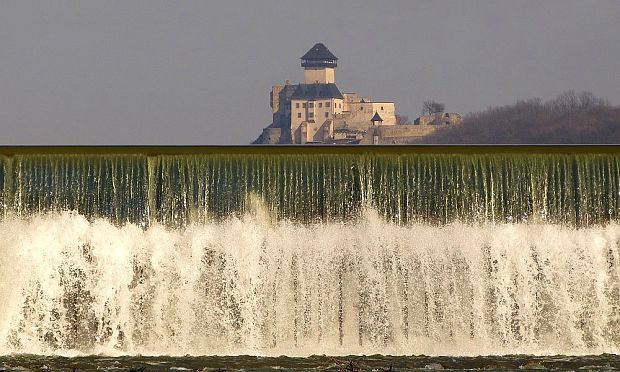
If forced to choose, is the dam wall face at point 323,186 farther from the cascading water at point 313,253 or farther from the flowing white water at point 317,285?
the flowing white water at point 317,285

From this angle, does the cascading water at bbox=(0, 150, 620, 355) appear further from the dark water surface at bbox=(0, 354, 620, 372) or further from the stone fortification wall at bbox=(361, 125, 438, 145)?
the stone fortification wall at bbox=(361, 125, 438, 145)

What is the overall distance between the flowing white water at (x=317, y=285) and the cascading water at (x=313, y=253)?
A: 28 mm

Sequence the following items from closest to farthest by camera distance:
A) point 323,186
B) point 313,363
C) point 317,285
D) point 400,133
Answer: point 313,363, point 317,285, point 323,186, point 400,133

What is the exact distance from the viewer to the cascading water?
1051 inches

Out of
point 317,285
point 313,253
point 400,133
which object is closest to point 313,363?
point 317,285

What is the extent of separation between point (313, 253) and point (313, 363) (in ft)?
10.7

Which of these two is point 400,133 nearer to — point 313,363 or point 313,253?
point 313,253

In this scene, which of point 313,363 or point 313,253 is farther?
point 313,253

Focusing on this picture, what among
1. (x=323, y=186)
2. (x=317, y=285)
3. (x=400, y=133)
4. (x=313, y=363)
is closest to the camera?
(x=313, y=363)

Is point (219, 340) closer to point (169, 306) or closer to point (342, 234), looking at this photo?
point (169, 306)

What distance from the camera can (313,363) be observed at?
2433 cm

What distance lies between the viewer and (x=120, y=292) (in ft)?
88.0

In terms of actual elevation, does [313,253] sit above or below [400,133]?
below

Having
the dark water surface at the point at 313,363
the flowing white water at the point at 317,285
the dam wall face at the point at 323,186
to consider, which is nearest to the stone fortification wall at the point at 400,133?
the dam wall face at the point at 323,186
